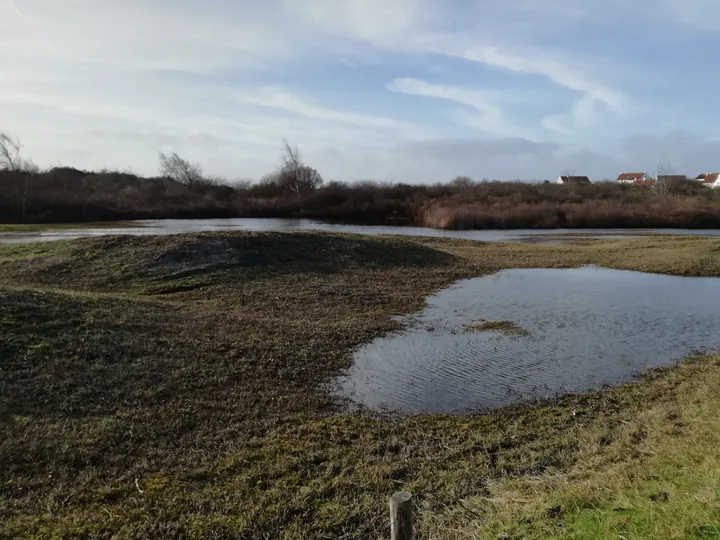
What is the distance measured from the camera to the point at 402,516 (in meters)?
3.54

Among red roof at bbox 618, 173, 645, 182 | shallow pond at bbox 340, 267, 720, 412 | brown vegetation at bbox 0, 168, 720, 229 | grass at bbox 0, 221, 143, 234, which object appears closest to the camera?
shallow pond at bbox 340, 267, 720, 412

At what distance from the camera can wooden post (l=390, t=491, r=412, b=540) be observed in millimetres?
3525

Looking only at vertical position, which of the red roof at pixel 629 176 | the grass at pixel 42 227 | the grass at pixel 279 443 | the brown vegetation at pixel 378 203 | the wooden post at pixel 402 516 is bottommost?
the grass at pixel 279 443

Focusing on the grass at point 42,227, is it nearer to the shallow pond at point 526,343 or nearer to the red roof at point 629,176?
the shallow pond at point 526,343

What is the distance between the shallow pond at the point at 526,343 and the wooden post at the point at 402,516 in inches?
180

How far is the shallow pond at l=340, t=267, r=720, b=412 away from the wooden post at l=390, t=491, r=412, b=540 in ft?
15.0

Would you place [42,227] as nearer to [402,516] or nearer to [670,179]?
[402,516]

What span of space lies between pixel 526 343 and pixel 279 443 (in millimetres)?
6881

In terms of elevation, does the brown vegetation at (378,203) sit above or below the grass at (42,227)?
above

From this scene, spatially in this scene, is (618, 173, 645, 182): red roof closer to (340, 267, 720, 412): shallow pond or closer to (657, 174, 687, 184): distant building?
(657, 174, 687, 184): distant building

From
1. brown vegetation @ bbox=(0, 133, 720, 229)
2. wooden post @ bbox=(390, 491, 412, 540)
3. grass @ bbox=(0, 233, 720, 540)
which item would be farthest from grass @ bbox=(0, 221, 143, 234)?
wooden post @ bbox=(390, 491, 412, 540)

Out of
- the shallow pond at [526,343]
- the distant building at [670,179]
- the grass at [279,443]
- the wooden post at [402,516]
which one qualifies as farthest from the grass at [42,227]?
the distant building at [670,179]

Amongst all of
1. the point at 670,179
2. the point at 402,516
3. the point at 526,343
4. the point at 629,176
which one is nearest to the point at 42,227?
the point at 526,343

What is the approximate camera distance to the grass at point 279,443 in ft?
15.8
